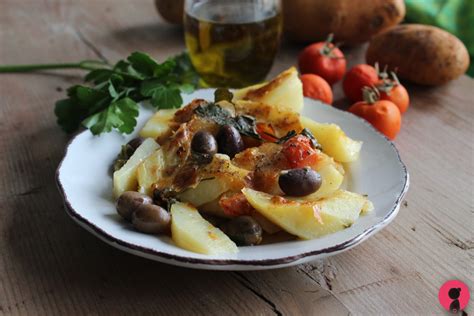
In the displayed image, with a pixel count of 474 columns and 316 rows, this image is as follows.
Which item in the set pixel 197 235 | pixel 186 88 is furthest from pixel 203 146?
pixel 186 88

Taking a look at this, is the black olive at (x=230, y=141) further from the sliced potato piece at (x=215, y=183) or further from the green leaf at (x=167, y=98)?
the green leaf at (x=167, y=98)

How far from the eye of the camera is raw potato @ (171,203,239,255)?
1.31 meters

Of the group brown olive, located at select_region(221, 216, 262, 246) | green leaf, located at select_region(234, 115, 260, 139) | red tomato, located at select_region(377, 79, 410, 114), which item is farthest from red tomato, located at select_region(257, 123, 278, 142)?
red tomato, located at select_region(377, 79, 410, 114)

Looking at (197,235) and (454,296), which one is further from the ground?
(197,235)

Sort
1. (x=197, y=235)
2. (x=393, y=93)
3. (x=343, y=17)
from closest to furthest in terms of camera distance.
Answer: (x=197, y=235), (x=393, y=93), (x=343, y=17)

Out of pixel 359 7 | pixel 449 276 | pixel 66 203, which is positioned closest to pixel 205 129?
pixel 66 203

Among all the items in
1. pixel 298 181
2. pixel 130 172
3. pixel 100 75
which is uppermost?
pixel 298 181

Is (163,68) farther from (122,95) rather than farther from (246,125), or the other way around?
(246,125)

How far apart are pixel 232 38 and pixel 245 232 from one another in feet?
3.18

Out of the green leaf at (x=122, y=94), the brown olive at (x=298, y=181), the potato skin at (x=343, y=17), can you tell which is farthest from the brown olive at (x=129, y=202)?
the potato skin at (x=343, y=17)

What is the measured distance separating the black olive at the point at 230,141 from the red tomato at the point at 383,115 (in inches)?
23.7

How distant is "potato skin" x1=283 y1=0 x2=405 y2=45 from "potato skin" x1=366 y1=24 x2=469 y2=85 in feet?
0.80

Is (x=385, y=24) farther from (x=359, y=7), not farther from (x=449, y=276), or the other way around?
(x=449, y=276)

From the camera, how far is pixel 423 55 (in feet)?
7.78
